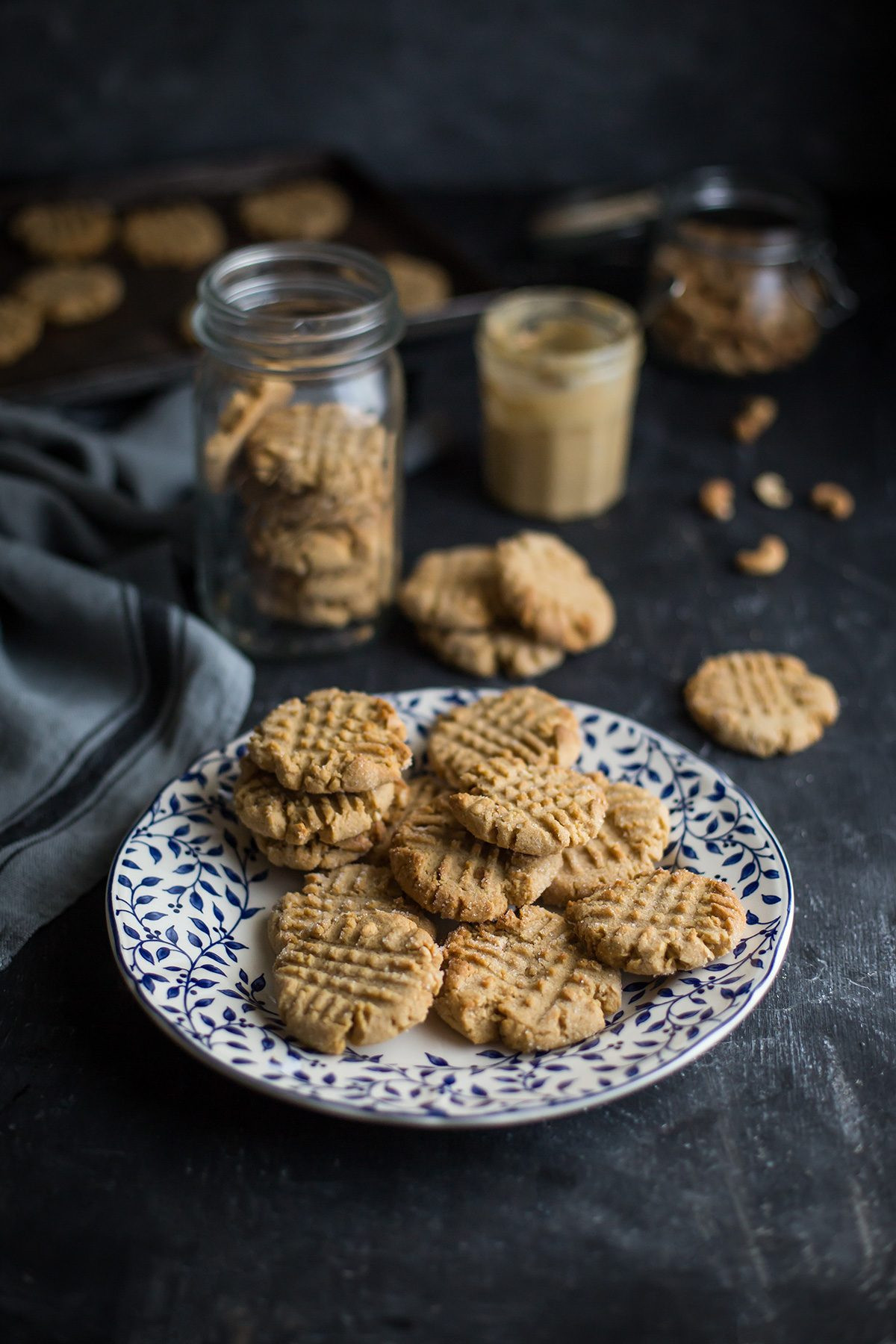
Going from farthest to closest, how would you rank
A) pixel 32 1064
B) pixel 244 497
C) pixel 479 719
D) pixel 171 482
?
pixel 171 482 < pixel 244 497 < pixel 479 719 < pixel 32 1064

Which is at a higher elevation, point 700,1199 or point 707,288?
point 707,288

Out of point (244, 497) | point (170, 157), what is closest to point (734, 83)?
point (170, 157)

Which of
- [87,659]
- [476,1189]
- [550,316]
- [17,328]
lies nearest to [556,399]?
[550,316]

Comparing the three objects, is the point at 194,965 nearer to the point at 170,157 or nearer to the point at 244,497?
the point at 244,497

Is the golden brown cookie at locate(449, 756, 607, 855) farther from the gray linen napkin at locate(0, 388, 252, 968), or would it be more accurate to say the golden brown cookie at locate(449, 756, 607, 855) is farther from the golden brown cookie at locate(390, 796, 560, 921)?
the gray linen napkin at locate(0, 388, 252, 968)

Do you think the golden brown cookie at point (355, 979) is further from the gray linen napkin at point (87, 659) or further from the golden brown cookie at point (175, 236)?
the golden brown cookie at point (175, 236)

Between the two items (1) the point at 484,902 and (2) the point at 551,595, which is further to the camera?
(2) the point at 551,595

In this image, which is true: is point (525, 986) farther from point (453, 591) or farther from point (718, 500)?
point (718, 500)
